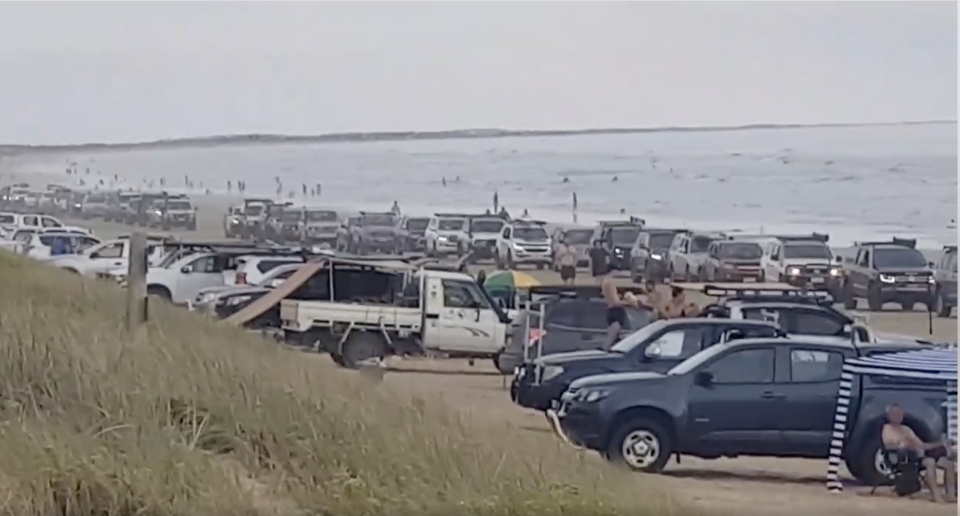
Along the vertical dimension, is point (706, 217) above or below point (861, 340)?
above

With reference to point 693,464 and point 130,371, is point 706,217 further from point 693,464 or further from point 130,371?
point 130,371

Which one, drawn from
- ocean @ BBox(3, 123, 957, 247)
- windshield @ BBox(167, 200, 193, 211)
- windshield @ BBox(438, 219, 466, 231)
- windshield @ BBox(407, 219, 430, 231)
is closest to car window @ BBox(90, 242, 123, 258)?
windshield @ BBox(167, 200, 193, 211)

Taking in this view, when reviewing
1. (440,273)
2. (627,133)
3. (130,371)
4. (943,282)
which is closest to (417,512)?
(440,273)

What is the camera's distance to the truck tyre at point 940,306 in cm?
486

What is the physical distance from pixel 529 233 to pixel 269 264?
3.16 feet

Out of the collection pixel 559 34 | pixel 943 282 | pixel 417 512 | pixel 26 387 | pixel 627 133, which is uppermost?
pixel 559 34

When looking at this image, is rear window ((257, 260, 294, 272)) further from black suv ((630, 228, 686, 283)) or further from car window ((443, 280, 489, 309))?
black suv ((630, 228, 686, 283))

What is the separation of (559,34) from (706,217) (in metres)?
0.83

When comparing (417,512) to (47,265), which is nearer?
(417,512)

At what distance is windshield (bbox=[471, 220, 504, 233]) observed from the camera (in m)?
Answer: 5.03

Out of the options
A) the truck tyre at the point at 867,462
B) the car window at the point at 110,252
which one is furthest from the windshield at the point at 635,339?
the car window at the point at 110,252

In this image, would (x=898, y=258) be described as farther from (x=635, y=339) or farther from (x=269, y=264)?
(x=269, y=264)

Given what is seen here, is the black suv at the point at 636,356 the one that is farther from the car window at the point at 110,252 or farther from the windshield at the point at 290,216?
the car window at the point at 110,252

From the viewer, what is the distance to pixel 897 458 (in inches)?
192
